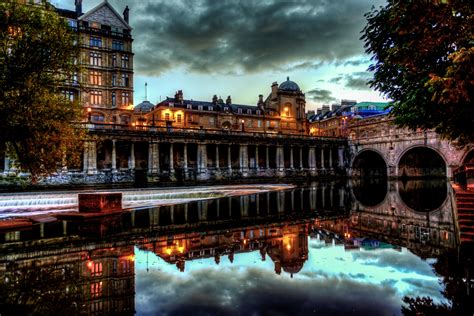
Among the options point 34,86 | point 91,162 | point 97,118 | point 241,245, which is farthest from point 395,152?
point 34,86

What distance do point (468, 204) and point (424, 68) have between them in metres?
4.89

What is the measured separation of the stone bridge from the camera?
50.3 meters

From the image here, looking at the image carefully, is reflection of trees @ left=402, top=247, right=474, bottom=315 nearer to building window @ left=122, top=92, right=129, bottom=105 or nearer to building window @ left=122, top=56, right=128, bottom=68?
building window @ left=122, top=92, right=129, bottom=105

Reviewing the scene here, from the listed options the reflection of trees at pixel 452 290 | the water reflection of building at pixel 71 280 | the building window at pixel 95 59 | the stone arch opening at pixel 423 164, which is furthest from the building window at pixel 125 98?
the reflection of trees at pixel 452 290

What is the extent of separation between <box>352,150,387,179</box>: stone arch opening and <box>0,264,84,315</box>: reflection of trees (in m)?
62.8

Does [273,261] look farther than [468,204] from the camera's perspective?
No

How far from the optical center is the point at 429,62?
11305mm

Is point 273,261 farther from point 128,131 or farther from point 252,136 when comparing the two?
point 252,136

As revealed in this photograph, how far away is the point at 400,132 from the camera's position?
182 feet

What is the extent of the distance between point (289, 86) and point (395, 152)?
3224 cm

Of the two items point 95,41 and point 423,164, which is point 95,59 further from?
point 423,164

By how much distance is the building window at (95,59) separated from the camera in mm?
51781

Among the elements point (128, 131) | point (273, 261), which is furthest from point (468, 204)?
point (128, 131)

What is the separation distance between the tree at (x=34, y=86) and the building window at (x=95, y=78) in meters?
37.6
